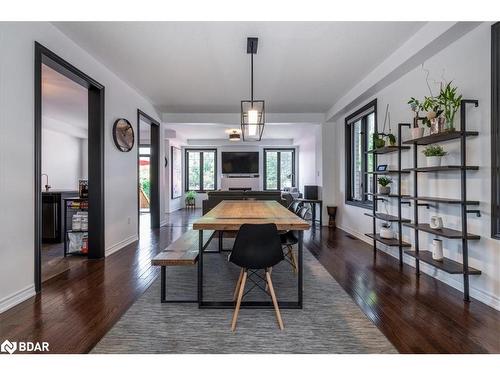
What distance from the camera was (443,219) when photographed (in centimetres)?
294

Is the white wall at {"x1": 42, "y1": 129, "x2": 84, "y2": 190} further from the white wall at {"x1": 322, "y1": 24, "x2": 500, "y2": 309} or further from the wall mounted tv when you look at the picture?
the white wall at {"x1": 322, "y1": 24, "x2": 500, "y2": 309}

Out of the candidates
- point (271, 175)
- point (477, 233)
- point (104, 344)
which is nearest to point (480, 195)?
point (477, 233)

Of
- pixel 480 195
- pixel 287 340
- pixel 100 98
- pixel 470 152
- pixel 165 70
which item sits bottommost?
pixel 287 340

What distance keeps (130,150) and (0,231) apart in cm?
268

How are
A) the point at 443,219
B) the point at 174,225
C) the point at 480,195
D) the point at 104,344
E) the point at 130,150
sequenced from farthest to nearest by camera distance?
the point at 174,225
the point at 130,150
the point at 443,219
the point at 480,195
the point at 104,344

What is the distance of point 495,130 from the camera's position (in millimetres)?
A: 2299

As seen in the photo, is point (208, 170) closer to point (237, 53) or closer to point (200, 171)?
point (200, 171)

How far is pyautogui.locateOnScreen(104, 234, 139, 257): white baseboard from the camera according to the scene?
13.1 feet

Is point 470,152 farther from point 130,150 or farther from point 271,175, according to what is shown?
point 271,175

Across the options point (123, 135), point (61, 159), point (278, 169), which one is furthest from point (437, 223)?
point (278, 169)

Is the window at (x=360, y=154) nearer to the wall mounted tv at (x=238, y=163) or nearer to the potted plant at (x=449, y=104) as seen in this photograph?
the potted plant at (x=449, y=104)

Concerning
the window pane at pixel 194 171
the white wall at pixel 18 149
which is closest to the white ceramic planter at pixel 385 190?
the white wall at pixel 18 149

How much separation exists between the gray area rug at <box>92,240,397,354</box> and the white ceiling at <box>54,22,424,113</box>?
8.39ft

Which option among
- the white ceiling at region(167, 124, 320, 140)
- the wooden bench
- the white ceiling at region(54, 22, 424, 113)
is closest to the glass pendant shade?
the white ceiling at region(54, 22, 424, 113)
